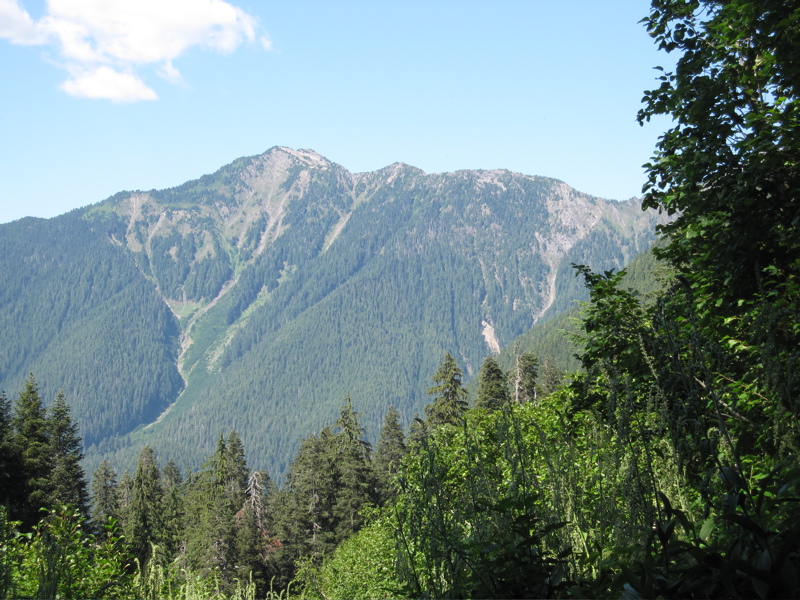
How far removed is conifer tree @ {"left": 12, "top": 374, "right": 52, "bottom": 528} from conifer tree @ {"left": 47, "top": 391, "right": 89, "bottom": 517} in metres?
0.69

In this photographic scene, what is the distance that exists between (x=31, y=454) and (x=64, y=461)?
4.80 metres

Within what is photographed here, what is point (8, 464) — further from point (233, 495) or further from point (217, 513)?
point (233, 495)

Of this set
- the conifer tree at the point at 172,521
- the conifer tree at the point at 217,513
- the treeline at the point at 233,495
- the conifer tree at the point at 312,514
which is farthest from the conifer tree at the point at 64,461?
the conifer tree at the point at 312,514

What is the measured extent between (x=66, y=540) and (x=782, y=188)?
29.9 feet

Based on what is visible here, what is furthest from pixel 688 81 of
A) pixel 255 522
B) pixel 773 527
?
pixel 255 522

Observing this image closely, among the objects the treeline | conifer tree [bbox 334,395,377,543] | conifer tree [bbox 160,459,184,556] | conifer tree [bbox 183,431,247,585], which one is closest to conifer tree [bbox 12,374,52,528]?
the treeline

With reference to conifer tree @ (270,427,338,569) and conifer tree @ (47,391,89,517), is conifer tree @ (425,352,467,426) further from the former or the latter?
conifer tree @ (47,391,89,517)

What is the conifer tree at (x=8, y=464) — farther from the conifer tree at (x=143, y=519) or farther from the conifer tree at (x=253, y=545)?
the conifer tree at (x=253, y=545)

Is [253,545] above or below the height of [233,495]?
below

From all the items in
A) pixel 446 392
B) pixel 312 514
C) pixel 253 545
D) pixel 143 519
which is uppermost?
pixel 446 392

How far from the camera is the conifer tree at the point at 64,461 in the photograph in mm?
35281

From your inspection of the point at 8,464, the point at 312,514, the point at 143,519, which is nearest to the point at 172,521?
the point at 143,519

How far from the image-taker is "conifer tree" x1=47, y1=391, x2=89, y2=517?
35281 millimetres

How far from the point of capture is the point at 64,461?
3850cm
